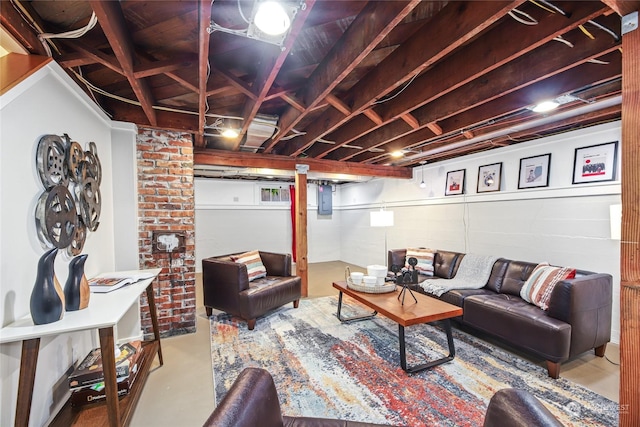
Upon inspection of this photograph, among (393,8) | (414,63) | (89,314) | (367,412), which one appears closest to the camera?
(393,8)

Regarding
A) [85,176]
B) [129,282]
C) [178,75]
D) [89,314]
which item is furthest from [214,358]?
[178,75]

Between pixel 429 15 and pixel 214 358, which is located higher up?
pixel 429 15

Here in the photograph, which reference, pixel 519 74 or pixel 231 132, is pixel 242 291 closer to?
pixel 231 132

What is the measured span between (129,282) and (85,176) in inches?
33.4

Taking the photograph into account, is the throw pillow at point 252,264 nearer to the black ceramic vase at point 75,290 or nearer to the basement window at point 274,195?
the black ceramic vase at point 75,290

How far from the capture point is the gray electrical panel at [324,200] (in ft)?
24.8

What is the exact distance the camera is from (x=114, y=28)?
1327mm

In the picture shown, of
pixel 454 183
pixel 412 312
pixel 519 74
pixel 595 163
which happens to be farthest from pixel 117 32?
pixel 454 183

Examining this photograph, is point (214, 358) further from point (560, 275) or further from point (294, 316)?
point (560, 275)

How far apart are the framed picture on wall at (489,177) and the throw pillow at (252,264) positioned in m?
3.40

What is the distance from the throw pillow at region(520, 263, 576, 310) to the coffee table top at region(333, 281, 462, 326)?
30.6 inches

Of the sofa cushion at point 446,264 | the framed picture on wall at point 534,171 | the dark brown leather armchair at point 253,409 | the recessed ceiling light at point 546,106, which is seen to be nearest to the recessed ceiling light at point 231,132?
the dark brown leather armchair at point 253,409

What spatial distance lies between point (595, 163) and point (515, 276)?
1.44 metres

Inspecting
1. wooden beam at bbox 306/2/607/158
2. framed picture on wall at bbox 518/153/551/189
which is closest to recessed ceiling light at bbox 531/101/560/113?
wooden beam at bbox 306/2/607/158
